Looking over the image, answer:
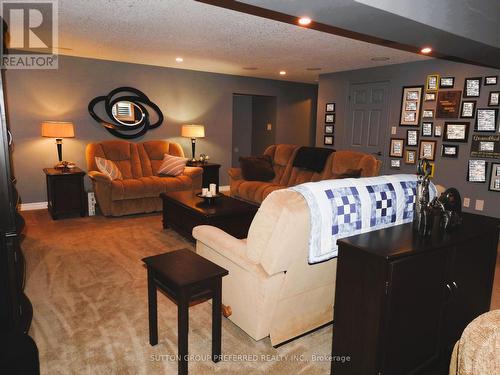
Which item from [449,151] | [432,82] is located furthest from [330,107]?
[449,151]

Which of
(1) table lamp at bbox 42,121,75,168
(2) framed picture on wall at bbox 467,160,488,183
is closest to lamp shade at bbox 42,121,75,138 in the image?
(1) table lamp at bbox 42,121,75,168

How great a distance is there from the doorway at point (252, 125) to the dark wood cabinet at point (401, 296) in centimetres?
655

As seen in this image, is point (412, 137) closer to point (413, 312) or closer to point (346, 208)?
point (346, 208)

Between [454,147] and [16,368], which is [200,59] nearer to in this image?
[454,147]

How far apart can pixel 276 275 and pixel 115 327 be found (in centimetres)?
121

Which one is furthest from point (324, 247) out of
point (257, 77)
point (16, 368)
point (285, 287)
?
point (257, 77)

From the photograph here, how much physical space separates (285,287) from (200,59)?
4.34m

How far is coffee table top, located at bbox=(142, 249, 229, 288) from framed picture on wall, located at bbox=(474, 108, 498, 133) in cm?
418

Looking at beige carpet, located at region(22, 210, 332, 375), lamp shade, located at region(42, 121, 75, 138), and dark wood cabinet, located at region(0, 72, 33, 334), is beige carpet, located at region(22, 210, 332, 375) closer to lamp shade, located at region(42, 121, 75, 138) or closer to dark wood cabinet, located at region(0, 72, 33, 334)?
dark wood cabinet, located at region(0, 72, 33, 334)

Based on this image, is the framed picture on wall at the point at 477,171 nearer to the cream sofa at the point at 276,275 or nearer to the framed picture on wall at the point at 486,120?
the framed picture on wall at the point at 486,120

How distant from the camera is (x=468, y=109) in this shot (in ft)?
15.4

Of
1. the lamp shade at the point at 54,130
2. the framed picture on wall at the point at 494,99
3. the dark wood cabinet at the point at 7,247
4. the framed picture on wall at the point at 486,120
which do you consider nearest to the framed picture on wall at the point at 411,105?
the framed picture on wall at the point at 486,120

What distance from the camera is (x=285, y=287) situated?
211 centimetres

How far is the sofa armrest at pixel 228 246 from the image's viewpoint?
214 cm
